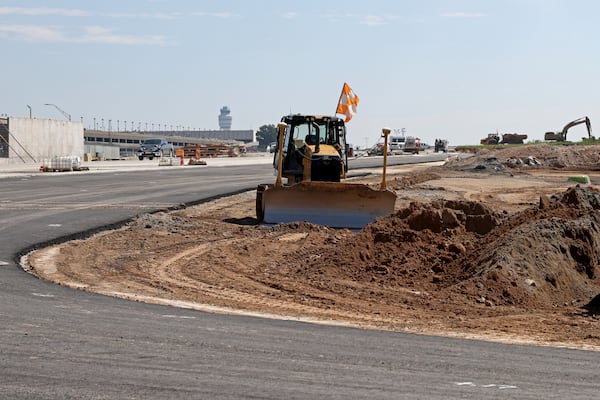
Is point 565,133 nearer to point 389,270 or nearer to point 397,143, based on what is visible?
point 397,143

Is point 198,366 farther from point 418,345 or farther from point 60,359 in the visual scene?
point 418,345

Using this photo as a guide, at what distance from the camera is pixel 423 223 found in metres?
17.6

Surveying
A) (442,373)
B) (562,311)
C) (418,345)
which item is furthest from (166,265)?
(442,373)

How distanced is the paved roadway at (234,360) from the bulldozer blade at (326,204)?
9789 mm

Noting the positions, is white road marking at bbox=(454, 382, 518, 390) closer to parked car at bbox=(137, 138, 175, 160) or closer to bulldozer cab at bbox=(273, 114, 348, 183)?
bulldozer cab at bbox=(273, 114, 348, 183)

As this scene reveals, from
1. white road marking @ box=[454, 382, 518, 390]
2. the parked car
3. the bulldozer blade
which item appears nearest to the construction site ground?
the bulldozer blade

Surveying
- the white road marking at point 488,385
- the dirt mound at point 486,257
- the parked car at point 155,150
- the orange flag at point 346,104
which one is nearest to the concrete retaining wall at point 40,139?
the parked car at point 155,150

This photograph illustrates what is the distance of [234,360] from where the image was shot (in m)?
7.62

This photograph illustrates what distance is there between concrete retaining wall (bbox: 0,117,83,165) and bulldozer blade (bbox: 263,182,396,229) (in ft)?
135

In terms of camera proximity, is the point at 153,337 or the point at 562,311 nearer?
the point at 153,337

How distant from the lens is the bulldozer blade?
20.9 metres

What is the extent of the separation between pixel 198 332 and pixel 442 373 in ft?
8.08

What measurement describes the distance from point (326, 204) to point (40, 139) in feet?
157

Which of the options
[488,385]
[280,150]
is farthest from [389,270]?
[488,385]
